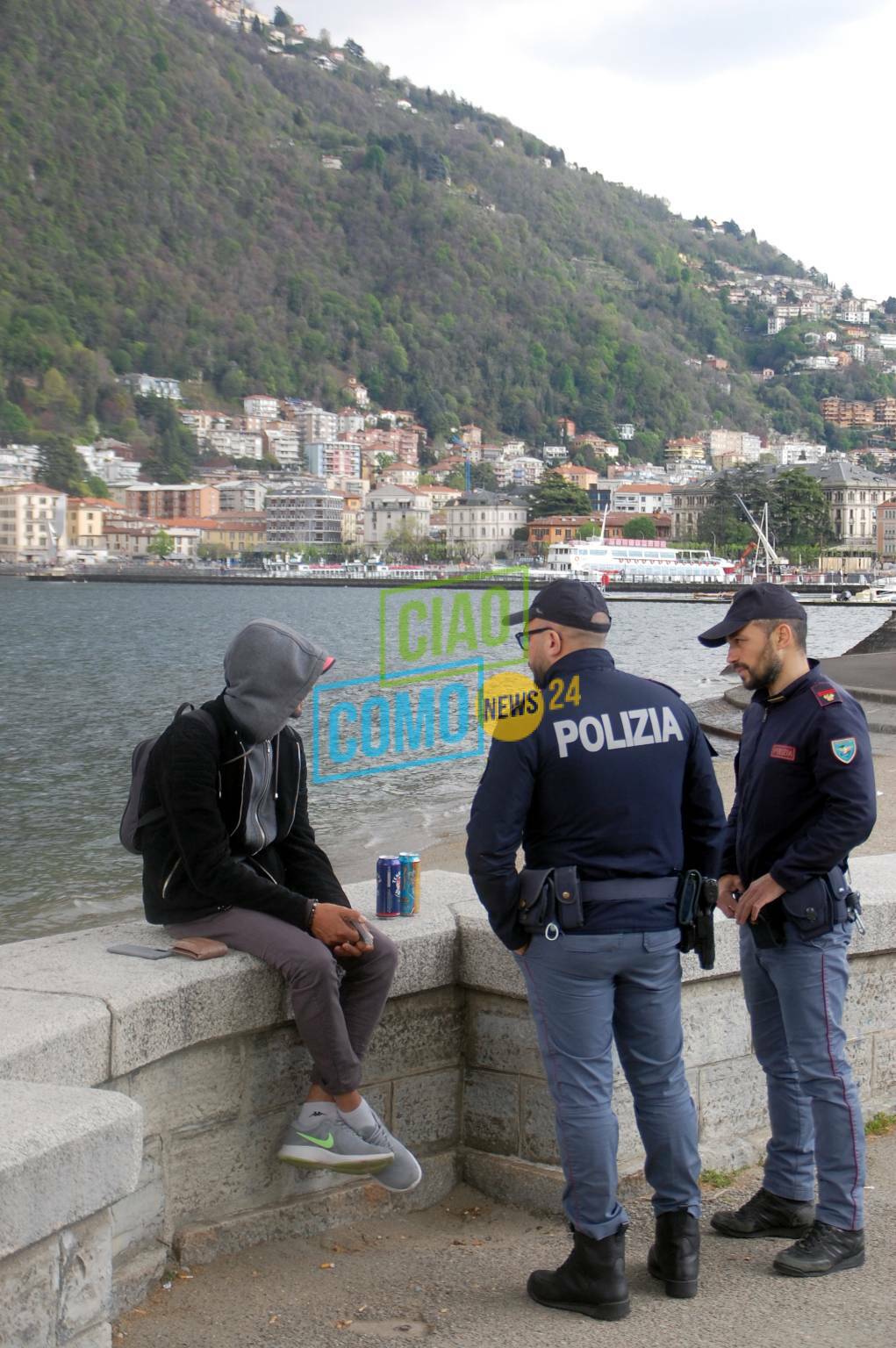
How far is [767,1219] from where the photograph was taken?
3.34m

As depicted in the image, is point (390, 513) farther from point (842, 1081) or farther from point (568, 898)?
point (568, 898)

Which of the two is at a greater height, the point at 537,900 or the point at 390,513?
the point at 390,513

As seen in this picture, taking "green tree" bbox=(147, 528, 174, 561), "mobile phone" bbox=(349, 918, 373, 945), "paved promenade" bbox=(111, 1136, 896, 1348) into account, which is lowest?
"paved promenade" bbox=(111, 1136, 896, 1348)

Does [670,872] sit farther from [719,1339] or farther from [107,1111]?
[107,1111]

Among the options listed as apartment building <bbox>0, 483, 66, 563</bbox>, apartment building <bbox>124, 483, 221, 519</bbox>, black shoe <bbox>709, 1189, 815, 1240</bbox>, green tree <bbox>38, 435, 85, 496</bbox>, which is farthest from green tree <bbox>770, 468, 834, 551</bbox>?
black shoe <bbox>709, 1189, 815, 1240</bbox>

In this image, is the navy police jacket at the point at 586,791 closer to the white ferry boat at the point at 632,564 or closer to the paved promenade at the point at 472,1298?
the paved promenade at the point at 472,1298

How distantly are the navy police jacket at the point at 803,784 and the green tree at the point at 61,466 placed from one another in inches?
7072

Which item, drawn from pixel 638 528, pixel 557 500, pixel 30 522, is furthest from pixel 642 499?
pixel 30 522

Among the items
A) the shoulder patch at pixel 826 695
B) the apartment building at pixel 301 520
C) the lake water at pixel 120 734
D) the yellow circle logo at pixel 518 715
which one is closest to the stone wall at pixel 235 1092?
the yellow circle logo at pixel 518 715

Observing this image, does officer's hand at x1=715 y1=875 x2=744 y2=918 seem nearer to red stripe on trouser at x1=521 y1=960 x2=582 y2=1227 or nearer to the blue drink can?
red stripe on trouser at x1=521 y1=960 x2=582 y2=1227

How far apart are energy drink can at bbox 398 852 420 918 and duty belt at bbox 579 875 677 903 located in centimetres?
68

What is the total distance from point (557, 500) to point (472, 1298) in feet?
503

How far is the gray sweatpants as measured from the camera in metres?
3.08

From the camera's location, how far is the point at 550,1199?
348 centimetres
